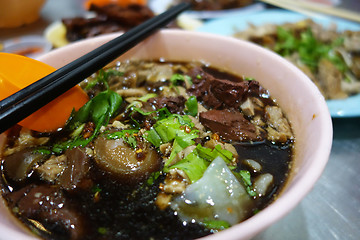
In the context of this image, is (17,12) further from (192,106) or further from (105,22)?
(192,106)

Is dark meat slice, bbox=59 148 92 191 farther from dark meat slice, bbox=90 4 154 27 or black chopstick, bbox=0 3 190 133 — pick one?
dark meat slice, bbox=90 4 154 27

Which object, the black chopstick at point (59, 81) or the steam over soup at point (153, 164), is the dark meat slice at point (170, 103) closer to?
the steam over soup at point (153, 164)

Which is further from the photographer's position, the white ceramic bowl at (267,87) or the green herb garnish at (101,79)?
the green herb garnish at (101,79)

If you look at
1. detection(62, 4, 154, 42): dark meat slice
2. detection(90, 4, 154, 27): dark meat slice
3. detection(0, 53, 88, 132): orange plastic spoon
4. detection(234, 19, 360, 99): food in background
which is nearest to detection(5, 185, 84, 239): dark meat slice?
detection(0, 53, 88, 132): orange plastic spoon

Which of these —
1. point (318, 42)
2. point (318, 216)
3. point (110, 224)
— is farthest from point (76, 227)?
point (318, 42)

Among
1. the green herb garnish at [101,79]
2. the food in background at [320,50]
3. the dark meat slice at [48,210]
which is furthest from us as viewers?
the food in background at [320,50]

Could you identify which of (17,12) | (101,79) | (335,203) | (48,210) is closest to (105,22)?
(17,12)

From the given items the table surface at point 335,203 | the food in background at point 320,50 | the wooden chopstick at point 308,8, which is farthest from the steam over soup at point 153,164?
the wooden chopstick at point 308,8
